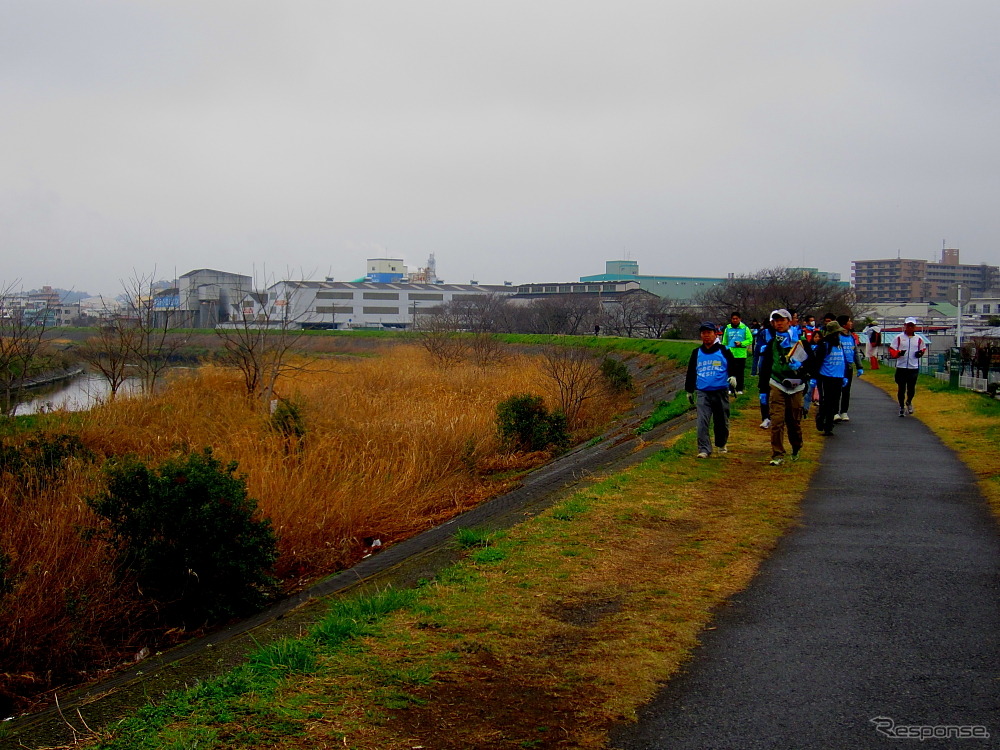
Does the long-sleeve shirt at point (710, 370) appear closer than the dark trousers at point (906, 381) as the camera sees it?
Yes

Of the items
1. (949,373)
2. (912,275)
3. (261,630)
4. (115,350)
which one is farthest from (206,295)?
(912,275)

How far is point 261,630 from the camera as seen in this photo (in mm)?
6023

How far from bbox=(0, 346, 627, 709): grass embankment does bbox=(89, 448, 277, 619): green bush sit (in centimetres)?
25

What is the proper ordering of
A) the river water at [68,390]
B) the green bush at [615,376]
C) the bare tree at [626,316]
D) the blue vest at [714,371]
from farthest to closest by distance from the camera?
the bare tree at [626,316]
the river water at [68,390]
the green bush at [615,376]
the blue vest at [714,371]

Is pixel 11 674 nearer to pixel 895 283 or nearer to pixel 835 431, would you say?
pixel 835 431

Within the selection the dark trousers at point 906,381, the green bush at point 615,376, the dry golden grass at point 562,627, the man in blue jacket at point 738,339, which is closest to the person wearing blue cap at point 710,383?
the dry golden grass at point 562,627

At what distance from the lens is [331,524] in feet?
35.1

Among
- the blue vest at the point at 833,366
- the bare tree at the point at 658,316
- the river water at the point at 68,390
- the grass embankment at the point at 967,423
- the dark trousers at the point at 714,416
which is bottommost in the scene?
the river water at the point at 68,390

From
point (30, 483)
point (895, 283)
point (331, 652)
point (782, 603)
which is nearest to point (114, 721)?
point (331, 652)

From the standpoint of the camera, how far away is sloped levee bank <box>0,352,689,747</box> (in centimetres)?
475

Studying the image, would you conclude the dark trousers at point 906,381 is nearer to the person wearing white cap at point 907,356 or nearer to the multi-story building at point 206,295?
the person wearing white cap at point 907,356

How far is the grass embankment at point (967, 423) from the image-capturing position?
388 inches

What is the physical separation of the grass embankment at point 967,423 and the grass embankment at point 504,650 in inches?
140

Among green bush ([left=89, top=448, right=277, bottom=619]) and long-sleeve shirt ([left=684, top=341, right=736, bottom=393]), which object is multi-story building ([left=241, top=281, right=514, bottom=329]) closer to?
long-sleeve shirt ([left=684, top=341, right=736, bottom=393])
